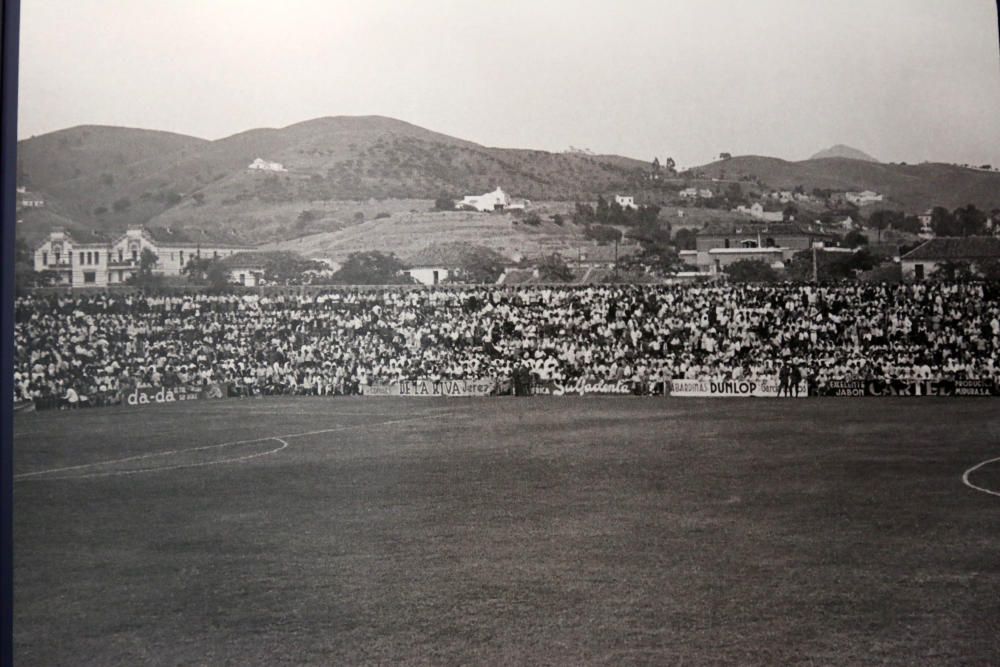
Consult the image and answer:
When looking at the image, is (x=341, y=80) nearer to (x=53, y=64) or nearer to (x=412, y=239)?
(x=412, y=239)

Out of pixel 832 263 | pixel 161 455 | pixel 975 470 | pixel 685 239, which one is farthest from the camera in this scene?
pixel 161 455

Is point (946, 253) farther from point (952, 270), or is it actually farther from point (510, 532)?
point (510, 532)

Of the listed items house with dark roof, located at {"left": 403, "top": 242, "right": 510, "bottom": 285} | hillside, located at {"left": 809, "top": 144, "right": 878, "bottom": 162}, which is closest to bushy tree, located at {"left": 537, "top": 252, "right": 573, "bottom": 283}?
house with dark roof, located at {"left": 403, "top": 242, "right": 510, "bottom": 285}

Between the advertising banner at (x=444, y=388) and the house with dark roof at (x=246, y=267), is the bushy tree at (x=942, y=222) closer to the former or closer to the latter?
the advertising banner at (x=444, y=388)

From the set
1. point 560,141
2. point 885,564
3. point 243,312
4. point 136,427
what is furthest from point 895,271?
point 136,427

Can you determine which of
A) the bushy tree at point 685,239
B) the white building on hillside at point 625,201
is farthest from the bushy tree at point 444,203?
the bushy tree at point 685,239

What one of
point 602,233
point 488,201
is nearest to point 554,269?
point 602,233
